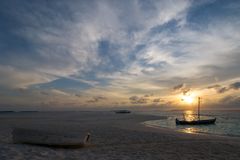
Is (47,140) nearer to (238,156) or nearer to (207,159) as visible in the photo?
(207,159)

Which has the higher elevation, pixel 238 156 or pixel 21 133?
pixel 21 133

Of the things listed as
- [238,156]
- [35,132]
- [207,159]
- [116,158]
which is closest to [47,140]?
[35,132]

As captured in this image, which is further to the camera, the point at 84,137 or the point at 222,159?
the point at 84,137

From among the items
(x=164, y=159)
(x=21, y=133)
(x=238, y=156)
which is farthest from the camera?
(x=21, y=133)

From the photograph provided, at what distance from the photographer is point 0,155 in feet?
36.7

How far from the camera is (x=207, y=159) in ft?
44.6

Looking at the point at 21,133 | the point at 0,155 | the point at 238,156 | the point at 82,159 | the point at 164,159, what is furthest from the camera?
the point at 21,133

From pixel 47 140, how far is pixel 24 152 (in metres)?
3.19

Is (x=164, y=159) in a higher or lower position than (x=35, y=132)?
lower

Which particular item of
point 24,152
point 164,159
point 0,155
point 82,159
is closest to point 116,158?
point 82,159

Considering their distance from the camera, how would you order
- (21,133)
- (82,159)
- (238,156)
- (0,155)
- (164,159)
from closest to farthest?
(0,155) < (82,159) < (164,159) < (238,156) < (21,133)

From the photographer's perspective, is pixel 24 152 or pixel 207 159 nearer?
pixel 24 152

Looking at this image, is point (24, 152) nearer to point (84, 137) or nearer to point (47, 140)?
point (47, 140)

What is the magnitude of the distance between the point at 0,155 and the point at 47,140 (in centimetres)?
438
